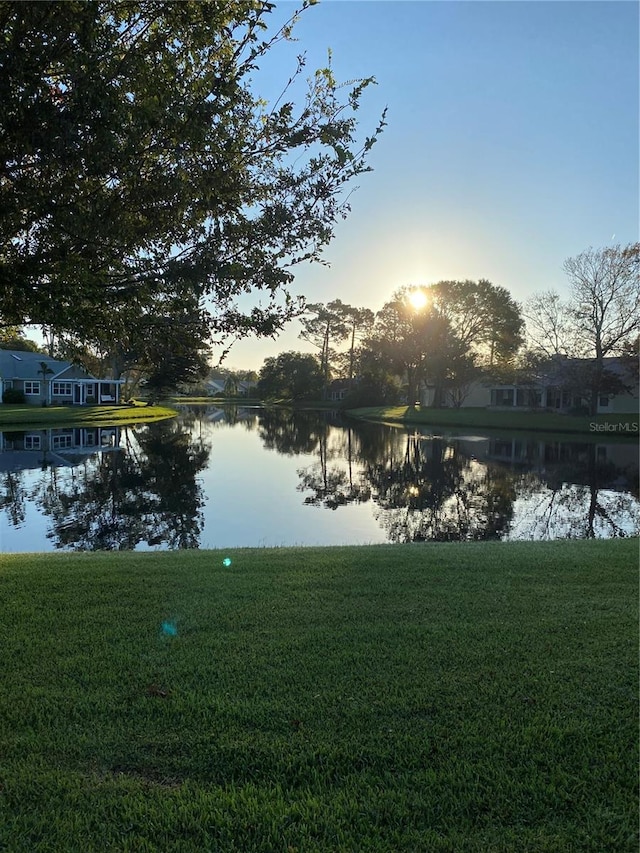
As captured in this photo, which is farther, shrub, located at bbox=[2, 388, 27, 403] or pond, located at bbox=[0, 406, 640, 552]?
shrub, located at bbox=[2, 388, 27, 403]

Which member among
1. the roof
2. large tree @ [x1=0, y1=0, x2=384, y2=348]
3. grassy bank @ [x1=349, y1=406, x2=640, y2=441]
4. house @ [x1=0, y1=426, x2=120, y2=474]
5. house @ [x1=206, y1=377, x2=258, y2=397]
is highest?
house @ [x1=206, y1=377, x2=258, y2=397]

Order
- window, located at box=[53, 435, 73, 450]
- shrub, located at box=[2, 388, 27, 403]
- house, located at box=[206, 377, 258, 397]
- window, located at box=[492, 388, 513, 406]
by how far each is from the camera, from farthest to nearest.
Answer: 1. house, located at box=[206, 377, 258, 397]
2. window, located at box=[492, 388, 513, 406]
3. shrub, located at box=[2, 388, 27, 403]
4. window, located at box=[53, 435, 73, 450]

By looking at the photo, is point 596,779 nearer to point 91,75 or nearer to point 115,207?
point 115,207

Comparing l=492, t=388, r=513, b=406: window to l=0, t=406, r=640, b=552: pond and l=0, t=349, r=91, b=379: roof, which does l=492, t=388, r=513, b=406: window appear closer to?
l=0, t=406, r=640, b=552: pond

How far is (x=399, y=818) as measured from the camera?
248cm

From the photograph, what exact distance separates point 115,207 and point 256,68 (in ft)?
4.46

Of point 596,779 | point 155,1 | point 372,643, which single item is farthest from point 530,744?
point 155,1

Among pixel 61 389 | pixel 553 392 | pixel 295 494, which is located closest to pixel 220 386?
pixel 61 389

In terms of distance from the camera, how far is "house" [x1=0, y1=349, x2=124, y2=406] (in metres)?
49.2

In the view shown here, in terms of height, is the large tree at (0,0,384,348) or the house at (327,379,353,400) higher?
the house at (327,379,353,400)

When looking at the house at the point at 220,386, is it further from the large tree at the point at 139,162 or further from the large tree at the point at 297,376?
the large tree at the point at 139,162

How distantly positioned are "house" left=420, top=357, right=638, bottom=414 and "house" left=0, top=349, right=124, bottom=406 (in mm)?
36057

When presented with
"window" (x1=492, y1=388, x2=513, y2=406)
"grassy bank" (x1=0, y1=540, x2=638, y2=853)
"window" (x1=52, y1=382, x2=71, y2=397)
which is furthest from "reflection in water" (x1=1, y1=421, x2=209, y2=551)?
"window" (x1=492, y1=388, x2=513, y2=406)

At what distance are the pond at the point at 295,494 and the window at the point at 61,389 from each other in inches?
989
